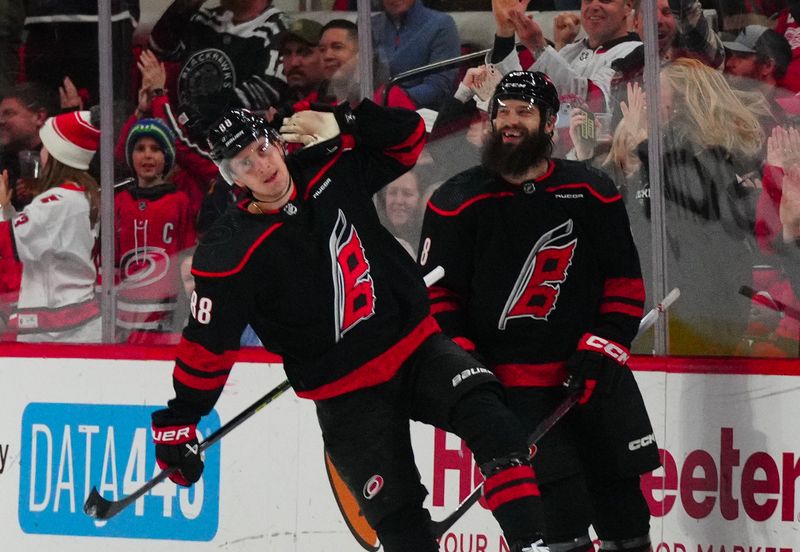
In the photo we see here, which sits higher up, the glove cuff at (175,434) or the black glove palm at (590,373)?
the black glove palm at (590,373)

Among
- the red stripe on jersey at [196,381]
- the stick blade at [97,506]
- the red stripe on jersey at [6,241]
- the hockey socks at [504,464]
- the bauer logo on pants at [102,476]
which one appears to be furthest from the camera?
the red stripe on jersey at [6,241]

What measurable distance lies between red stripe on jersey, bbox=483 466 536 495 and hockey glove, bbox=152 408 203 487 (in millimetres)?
Answer: 766

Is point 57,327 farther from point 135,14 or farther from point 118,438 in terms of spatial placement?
point 135,14

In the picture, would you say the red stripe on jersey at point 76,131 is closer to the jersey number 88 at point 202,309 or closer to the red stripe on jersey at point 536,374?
the jersey number 88 at point 202,309

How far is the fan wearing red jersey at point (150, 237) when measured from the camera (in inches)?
182

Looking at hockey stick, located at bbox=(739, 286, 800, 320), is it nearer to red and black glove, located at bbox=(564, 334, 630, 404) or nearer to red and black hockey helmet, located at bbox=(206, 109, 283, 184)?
red and black glove, located at bbox=(564, 334, 630, 404)

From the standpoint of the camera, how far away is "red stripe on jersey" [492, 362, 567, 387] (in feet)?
11.9

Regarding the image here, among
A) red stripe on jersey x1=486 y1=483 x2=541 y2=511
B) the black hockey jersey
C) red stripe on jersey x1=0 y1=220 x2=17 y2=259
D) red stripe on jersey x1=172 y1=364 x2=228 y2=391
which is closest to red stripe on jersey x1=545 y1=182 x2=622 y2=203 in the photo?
red stripe on jersey x1=486 y1=483 x2=541 y2=511

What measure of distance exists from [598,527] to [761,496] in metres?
0.61

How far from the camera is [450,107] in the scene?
436cm

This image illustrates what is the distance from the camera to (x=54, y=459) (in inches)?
181

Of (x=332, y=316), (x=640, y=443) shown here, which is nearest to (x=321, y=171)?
(x=332, y=316)

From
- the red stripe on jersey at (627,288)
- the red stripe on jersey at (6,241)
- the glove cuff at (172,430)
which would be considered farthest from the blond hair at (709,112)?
the red stripe on jersey at (6,241)

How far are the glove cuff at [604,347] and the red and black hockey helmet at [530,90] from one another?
0.58 metres
